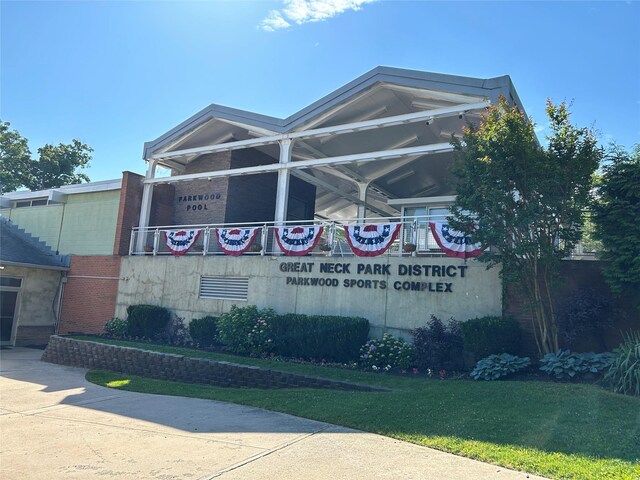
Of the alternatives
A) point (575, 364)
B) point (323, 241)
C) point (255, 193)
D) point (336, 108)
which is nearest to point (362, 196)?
point (255, 193)

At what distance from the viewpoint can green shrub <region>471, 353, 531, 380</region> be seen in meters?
9.04

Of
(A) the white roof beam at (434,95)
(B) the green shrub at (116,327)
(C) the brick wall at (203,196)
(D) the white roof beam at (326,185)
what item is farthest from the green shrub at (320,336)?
(C) the brick wall at (203,196)

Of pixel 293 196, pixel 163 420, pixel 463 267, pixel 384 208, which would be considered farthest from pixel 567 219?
pixel 384 208

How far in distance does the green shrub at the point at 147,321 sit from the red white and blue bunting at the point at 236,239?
9.34 feet

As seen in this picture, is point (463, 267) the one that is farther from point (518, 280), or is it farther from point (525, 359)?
point (525, 359)

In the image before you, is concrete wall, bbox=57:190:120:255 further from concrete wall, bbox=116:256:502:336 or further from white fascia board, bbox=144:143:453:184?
concrete wall, bbox=116:256:502:336

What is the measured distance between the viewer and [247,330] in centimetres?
1276

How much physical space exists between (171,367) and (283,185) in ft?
20.6

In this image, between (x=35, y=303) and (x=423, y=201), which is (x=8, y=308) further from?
(x=423, y=201)

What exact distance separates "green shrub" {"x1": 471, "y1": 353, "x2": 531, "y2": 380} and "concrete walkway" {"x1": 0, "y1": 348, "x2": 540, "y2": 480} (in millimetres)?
3684

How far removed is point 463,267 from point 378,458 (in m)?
6.27

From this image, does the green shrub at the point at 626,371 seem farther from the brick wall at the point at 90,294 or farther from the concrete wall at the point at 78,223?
the concrete wall at the point at 78,223

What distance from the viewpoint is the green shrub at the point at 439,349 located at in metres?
10.2

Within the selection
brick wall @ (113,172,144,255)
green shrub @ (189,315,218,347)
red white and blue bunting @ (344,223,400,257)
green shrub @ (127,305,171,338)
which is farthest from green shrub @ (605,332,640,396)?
brick wall @ (113,172,144,255)
